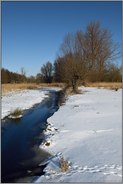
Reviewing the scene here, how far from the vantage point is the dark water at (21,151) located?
7320 millimetres

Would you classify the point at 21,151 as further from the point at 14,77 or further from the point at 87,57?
the point at 14,77

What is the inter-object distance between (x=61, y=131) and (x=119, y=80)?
1579 inches

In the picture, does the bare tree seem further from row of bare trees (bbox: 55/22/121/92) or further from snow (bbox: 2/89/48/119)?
snow (bbox: 2/89/48/119)

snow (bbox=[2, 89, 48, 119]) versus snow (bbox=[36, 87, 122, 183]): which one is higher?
snow (bbox=[2, 89, 48, 119])

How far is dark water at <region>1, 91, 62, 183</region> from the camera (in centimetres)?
732

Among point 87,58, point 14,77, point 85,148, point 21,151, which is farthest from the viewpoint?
point 14,77

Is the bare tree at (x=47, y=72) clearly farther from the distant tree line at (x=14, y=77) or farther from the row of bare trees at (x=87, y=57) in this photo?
the row of bare trees at (x=87, y=57)

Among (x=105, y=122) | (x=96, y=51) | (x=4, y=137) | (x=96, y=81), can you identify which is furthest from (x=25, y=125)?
(x=96, y=81)

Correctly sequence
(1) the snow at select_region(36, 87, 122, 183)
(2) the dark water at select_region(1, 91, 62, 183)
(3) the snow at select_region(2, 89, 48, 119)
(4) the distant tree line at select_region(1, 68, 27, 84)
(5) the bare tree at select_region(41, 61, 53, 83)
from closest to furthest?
(1) the snow at select_region(36, 87, 122, 183), (2) the dark water at select_region(1, 91, 62, 183), (3) the snow at select_region(2, 89, 48, 119), (4) the distant tree line at select_region(1, 68, 27, 84), (5) the bare tree at select_region(41, 61, 53, 83)

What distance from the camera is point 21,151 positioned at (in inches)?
367

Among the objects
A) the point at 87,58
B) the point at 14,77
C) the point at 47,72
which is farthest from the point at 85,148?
the point at 47,72

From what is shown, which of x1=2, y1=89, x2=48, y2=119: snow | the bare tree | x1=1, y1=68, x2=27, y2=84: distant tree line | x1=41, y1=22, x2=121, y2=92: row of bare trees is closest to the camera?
A: x1=2, y1=89, x2=48, y2=119: snow

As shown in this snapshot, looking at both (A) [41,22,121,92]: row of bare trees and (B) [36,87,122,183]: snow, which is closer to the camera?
(B) [36,87,122,183]: snow

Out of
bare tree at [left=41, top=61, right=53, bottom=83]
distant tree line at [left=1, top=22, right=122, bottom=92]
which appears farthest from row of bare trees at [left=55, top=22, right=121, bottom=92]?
bare tree at [left=41, top=61, right=53, bottom=83]
